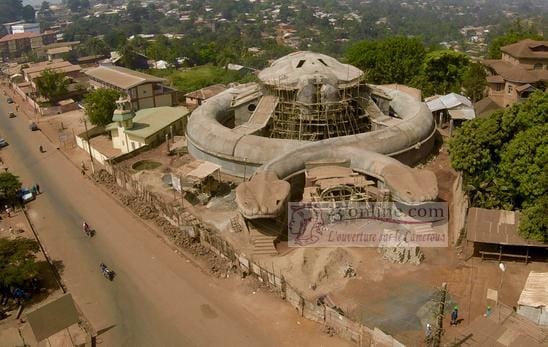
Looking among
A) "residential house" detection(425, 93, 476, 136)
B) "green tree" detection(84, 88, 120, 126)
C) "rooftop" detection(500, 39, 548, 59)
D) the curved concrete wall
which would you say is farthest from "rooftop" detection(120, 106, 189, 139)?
"rooftop" detection(500, 39, 548, 59)

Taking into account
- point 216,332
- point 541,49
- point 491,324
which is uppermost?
point 541,49

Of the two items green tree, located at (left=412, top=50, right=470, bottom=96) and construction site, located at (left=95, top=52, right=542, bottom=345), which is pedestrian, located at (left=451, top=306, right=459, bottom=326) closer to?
construction site, located at (left=95, top=52, right=542, bottom=345)

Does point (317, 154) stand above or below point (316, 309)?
above

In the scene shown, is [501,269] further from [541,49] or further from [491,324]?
[541,49]

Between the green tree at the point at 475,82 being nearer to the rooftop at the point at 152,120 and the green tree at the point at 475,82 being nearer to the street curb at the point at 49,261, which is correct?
the rooftop at the point at 152,120

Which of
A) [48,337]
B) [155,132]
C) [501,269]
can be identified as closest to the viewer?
[48,337]

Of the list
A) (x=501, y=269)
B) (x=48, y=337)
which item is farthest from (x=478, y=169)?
(x=48, y=337)

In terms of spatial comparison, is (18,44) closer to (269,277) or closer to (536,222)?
(269,277)
